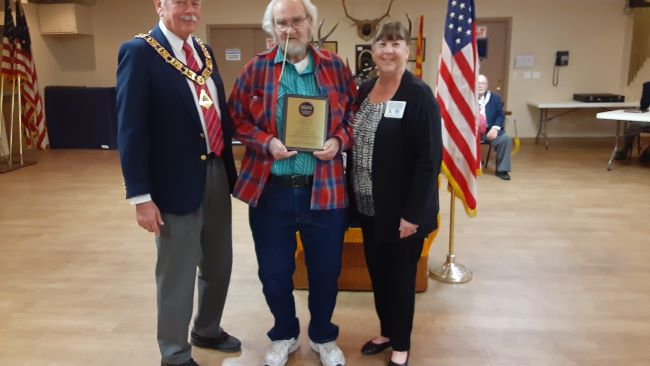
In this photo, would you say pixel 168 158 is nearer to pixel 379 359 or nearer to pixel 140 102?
pixel 140 102

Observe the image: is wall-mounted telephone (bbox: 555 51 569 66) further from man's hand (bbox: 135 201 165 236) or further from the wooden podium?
man's hand (bbox: 135 201 165 236)

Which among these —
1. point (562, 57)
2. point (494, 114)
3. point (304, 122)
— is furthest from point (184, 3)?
point (562, 57)

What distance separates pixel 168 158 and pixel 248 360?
1039mm

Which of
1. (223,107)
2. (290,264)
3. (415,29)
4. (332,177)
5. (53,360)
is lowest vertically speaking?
(53,360)

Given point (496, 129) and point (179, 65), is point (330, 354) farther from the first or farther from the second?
point (496, 129)

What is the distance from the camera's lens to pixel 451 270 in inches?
126

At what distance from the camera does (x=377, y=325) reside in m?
2.63

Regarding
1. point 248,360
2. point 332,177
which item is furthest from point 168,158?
point 248,360

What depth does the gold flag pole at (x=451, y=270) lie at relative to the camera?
315 centimetres

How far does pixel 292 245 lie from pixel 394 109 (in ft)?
2.29

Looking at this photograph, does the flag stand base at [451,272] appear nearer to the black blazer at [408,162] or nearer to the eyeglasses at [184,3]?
the black blazer at [408,162]

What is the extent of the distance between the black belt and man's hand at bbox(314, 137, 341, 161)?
101 mm

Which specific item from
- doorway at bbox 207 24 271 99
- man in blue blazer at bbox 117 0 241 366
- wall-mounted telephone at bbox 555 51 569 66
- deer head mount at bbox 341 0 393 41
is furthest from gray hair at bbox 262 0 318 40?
wall-mounted telephone at bbox 555 51 569 66

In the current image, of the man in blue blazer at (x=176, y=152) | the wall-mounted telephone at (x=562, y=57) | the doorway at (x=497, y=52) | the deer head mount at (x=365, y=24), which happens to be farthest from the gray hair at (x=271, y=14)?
the wall-mounted telephone at (x=562, y=57)
